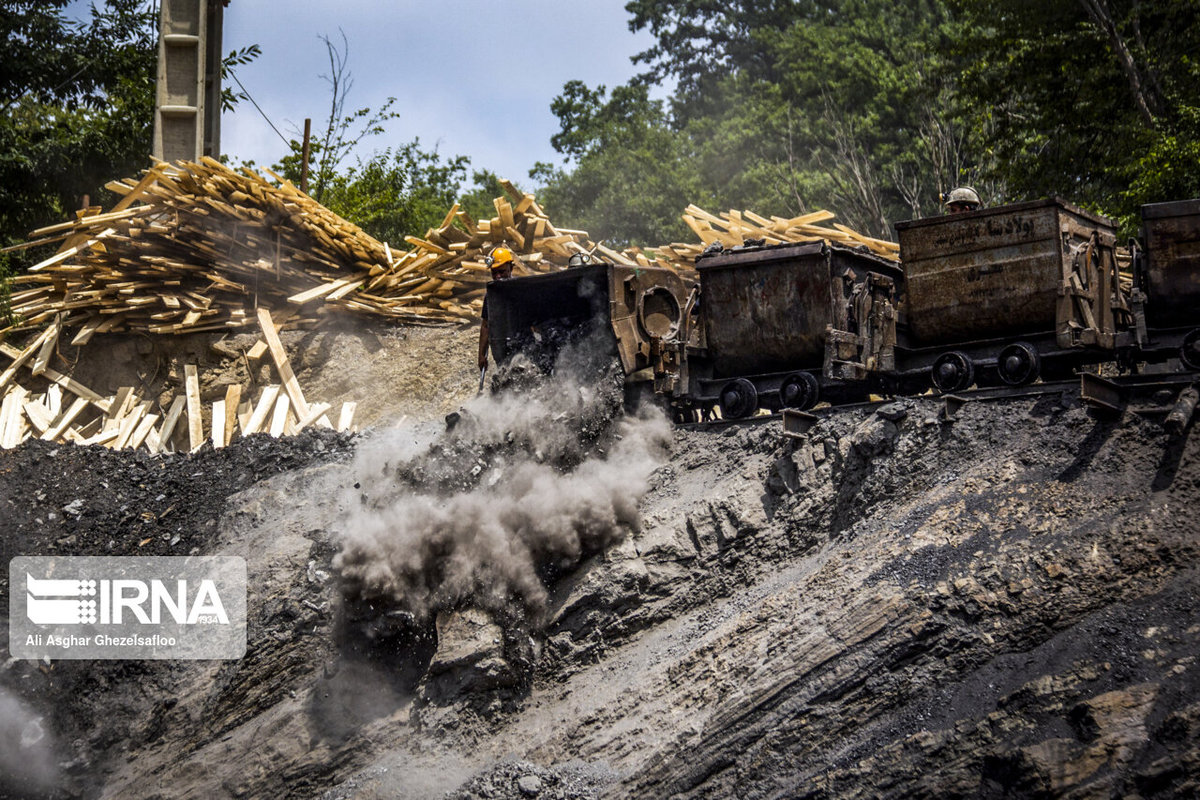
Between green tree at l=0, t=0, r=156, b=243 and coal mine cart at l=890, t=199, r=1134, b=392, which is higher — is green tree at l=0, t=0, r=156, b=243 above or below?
above

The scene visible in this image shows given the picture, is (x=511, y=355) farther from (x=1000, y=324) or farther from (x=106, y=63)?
(x=106, y=63)

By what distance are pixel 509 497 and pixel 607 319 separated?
225cm

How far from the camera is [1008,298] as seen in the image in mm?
10250

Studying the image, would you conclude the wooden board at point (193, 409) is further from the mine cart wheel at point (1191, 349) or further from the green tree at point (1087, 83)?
the green tree at point (1087, 83)

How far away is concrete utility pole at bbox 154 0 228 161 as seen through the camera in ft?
66.3

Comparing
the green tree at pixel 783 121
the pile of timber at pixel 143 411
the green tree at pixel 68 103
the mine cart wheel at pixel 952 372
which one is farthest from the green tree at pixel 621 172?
the mine cart wheel at pixel 952 372

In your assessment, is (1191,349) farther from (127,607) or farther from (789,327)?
(127,607)

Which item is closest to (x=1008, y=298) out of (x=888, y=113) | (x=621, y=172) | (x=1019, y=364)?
(x=1019, y=364)

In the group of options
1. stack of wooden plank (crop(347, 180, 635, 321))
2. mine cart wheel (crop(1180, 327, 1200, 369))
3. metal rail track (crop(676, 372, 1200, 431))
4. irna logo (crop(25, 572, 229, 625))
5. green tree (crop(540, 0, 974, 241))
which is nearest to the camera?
metal rail track (crop(676, 372, 1200, 431))

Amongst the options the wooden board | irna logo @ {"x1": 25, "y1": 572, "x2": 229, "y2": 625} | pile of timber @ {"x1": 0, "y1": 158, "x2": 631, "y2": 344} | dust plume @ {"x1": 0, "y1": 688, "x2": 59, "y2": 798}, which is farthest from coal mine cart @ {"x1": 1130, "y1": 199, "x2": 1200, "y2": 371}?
the wooden board

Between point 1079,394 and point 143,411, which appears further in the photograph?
point 143,411

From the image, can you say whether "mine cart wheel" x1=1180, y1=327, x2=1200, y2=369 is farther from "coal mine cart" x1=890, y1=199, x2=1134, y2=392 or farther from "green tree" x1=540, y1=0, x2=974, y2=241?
"green tree" x1=540, y1=0, x2=974, y2=241

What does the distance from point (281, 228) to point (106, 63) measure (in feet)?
37.1

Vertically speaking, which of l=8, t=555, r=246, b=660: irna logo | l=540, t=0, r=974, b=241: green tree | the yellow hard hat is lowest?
l=8, t=555, r=246, b=660: irna logo
